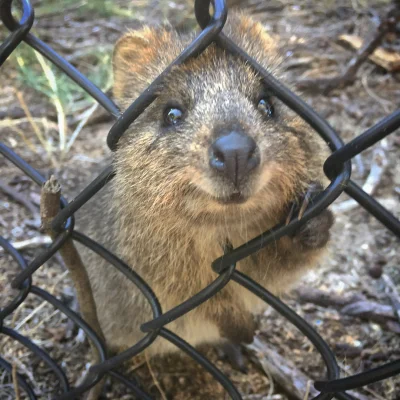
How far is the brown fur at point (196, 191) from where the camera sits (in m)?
2.13

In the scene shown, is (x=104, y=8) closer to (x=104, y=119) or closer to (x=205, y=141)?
(x=104, y=119)

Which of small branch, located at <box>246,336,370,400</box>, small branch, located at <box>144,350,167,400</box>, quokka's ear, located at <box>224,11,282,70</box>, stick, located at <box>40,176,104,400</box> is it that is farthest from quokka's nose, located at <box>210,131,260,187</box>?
small branch, located at <box>144,350,167,400</box>

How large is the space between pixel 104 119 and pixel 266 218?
3.85m

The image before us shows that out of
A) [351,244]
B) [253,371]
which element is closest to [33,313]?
[253,371]

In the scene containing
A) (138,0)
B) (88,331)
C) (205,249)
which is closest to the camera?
(88,331)

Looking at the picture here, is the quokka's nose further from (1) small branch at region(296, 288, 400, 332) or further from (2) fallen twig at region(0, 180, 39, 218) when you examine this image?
(2) fallen twig at region(0, 180, 39, 218)

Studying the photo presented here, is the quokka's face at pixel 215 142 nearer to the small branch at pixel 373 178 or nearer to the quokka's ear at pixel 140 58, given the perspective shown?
the quokka's ear at pixel 140 58

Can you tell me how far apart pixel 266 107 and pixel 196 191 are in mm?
539

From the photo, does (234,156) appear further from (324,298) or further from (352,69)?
(352,69)

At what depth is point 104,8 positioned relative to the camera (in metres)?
7.99

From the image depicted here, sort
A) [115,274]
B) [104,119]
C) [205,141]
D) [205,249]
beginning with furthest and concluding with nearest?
[104,119], [115,274], [205,249], [205,141]

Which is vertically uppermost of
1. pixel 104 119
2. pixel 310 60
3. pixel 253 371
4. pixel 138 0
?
pixel 138 0

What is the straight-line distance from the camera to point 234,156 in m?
1.75

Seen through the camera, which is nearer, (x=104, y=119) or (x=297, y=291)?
(x=297, y=291)
